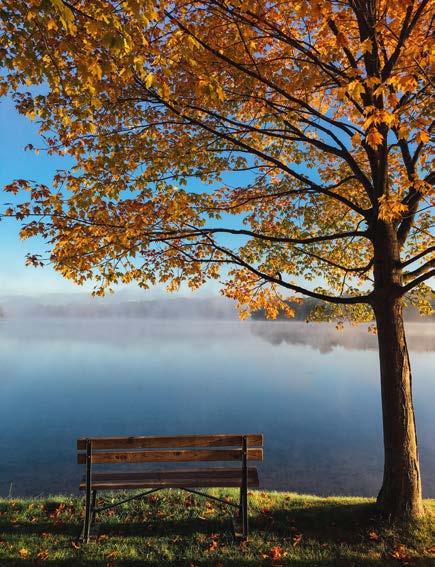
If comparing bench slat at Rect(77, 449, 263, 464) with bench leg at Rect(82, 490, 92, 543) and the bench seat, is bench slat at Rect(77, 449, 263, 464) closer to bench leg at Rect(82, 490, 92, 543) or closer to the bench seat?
the bench seat

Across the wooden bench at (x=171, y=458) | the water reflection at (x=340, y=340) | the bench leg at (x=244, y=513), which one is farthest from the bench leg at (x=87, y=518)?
the water reflection at (x=340, y=340)

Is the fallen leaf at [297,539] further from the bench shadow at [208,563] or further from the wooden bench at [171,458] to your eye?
the wooden bench at [171,458]

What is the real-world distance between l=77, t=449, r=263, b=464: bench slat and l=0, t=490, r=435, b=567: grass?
115 cm

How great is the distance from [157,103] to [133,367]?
40896mm

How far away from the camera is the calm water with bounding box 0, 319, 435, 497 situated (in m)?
16.3

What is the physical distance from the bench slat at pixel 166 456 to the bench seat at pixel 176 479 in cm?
28

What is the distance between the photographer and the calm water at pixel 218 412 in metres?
16.3

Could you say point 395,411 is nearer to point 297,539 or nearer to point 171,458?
point 297,539

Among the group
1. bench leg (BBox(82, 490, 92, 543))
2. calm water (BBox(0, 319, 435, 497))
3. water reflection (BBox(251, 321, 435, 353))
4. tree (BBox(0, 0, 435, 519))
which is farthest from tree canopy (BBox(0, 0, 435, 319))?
water reflection (BBox(251, 321, 435, 353))

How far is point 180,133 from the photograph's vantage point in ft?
30.6

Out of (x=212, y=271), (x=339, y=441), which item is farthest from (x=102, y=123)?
(x=339, y=441)

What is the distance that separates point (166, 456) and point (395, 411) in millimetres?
4115

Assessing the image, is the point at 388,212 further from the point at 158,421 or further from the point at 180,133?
the point at 158,421

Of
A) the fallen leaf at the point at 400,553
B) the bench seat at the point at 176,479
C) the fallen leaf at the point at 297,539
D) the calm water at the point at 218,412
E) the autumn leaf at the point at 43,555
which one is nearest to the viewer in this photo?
the autumn leaf at the point at 43,555
